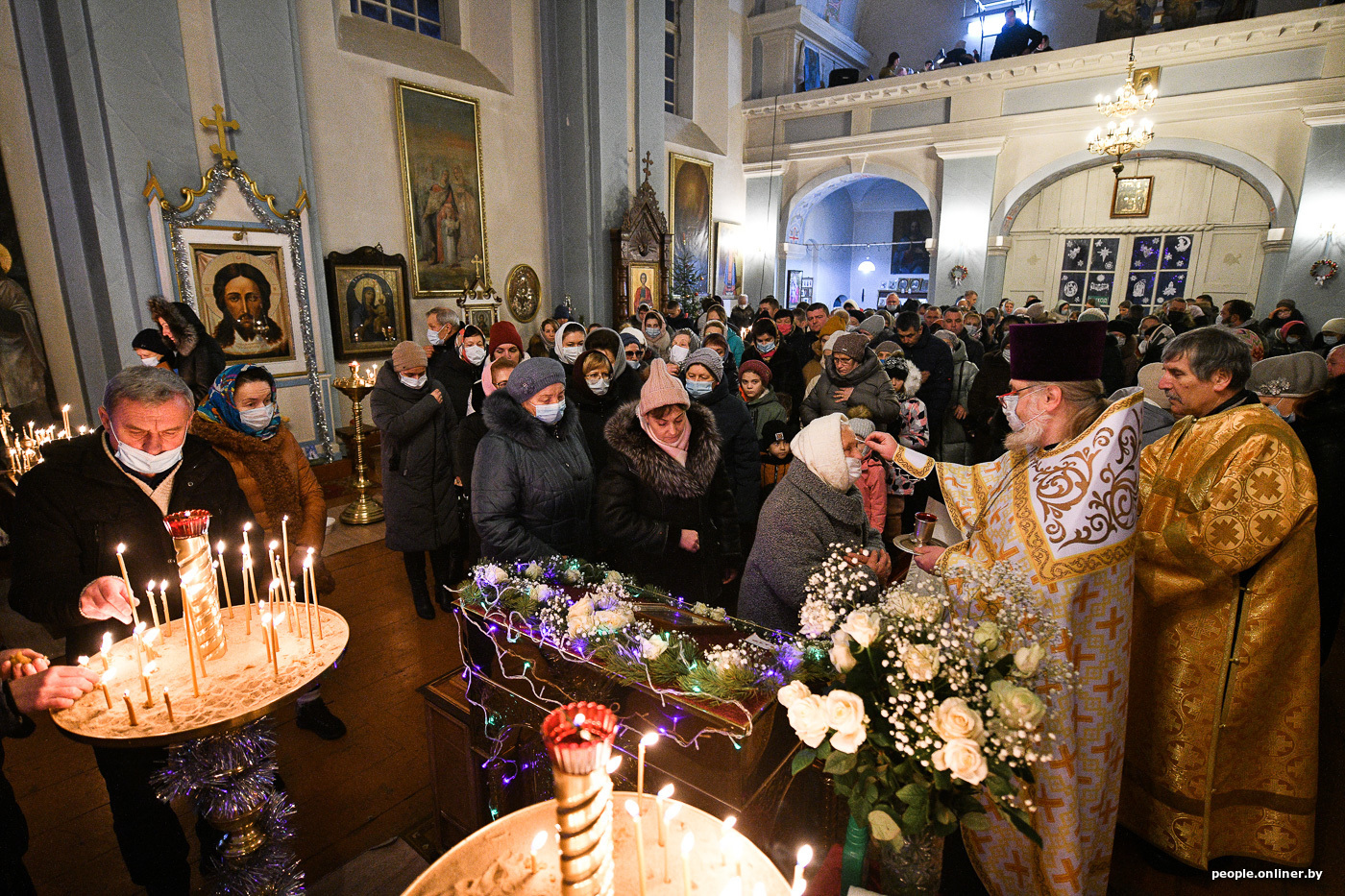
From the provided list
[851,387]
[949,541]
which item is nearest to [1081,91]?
[851,387]

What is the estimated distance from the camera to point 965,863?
2.36 meters

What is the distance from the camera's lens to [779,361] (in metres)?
6.56

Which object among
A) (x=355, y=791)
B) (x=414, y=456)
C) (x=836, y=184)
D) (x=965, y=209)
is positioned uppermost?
(x=836, y=184)

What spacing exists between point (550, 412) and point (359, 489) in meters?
4.69

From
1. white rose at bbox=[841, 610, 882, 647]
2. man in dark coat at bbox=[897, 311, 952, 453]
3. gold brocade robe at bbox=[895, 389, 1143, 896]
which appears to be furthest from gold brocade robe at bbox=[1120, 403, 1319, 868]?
man in dark coat at bbox=[897, 311, 952, 453]

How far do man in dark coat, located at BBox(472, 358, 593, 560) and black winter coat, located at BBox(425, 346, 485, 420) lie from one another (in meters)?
2.34

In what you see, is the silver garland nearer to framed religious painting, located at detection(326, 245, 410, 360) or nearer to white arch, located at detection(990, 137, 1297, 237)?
framed religious painting, located at detection(326, 245, 410, 360)

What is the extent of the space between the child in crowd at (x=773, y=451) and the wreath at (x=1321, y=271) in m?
11.6

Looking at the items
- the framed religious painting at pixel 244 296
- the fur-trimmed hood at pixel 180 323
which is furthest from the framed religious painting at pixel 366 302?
the fur-trimmed hood at pixel 180 323

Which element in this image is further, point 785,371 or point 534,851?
point 785,371

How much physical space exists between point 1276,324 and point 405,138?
1212 cm

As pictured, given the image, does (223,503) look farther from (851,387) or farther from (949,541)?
(851,387)

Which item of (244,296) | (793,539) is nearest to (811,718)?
(793,539)

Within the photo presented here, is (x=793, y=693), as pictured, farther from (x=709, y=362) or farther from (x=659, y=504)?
(x=709, y=362)
